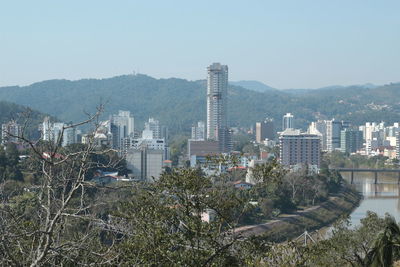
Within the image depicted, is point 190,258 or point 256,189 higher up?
point 256,189

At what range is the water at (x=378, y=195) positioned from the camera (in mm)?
18328

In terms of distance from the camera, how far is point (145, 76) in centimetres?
8956

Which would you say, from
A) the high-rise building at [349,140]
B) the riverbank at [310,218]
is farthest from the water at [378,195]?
the high-rise building at [349,140]

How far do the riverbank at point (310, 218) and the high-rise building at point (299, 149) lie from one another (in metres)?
7.33

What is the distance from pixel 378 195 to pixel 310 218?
718cm

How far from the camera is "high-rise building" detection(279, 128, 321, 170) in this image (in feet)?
97.7

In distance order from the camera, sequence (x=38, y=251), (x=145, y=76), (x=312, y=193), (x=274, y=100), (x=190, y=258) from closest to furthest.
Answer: (x=38, y=251), (x=190, y=258), (x=312, y=193), (x=274, y=100), (x=145, y=76)

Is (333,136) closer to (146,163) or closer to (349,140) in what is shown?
(349,140)

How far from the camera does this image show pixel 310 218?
16734 millimetres

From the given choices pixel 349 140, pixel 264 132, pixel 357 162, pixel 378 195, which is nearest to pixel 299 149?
pixel 357 162

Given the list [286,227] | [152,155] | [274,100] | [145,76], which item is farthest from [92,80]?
[286,227]

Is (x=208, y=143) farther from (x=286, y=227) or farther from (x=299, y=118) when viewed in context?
(x=299, y=118)

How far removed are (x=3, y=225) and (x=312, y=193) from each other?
1698cm

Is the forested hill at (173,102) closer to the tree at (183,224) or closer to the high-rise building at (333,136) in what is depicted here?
the high-rise building at (333,136)
